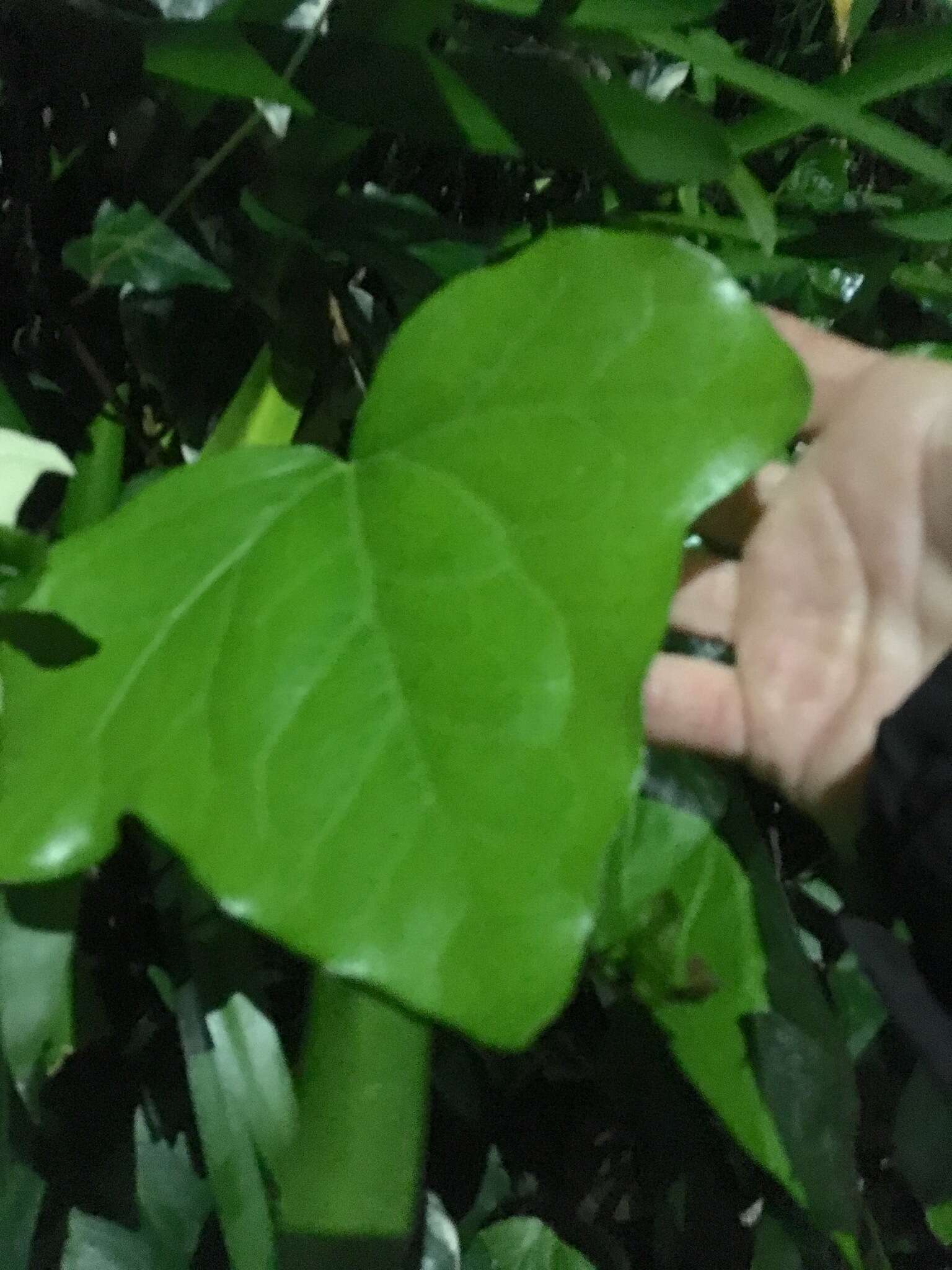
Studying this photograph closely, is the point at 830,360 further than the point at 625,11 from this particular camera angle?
Yes

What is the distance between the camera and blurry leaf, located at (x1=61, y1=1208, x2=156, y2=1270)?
0.48 meters

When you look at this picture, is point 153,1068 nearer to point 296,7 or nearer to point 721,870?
point 721,870

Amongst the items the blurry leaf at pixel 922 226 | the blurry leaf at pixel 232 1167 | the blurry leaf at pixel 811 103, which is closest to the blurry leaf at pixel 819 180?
the blurry leaf at pixel 922 226

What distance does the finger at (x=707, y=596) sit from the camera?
0.51 metres

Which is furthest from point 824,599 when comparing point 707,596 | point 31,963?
point 31,963

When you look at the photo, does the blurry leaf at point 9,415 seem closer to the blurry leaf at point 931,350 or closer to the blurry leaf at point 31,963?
the blurry leaf at point 31,963

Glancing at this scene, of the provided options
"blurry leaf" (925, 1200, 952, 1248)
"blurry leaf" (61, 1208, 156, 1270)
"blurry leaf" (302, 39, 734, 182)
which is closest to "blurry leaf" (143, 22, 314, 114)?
"blurry leaf" (302, 39, 734, 182)

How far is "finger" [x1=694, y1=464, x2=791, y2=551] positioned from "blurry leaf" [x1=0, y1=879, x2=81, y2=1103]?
1.00ft

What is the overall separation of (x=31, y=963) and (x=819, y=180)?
52 cm

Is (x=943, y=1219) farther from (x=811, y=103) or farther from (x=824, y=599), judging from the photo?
(x=811, y=103)

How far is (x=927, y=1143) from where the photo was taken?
58cm

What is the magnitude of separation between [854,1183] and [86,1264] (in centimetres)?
34

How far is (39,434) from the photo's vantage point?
46 centimetres

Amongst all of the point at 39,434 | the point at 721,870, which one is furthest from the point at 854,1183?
the point at 39,434
